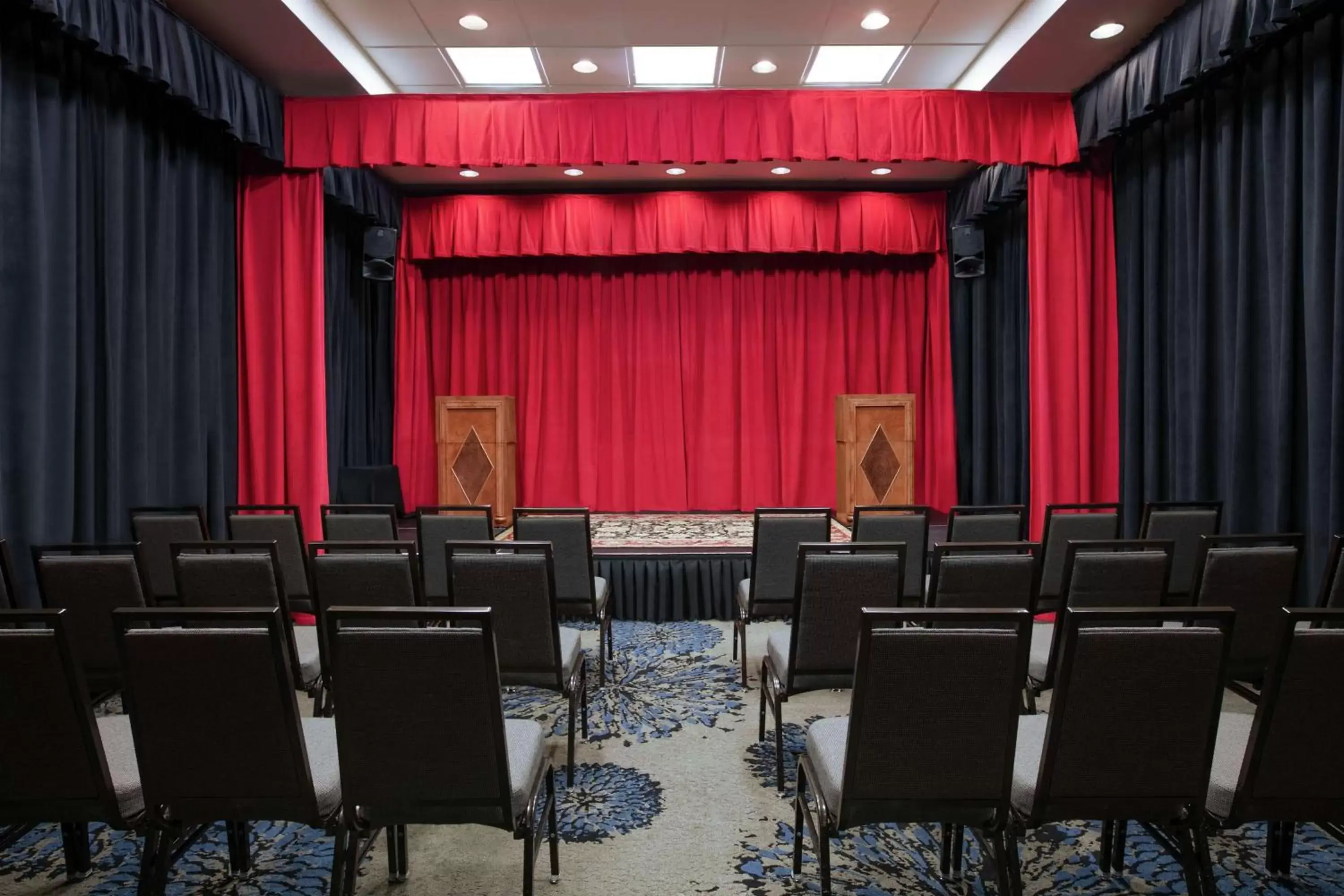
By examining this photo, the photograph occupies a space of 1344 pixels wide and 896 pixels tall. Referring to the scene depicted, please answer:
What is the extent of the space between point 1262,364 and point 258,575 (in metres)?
4.59

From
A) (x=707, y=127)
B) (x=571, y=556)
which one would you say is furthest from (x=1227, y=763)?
(x=707, y=127)

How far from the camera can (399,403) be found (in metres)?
8.07

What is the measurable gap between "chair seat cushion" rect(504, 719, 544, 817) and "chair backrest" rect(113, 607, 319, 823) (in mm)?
433

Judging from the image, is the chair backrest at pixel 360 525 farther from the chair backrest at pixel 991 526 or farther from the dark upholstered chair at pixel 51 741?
the chair backrest at pixel 991 526

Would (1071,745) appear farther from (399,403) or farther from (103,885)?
(399,403)

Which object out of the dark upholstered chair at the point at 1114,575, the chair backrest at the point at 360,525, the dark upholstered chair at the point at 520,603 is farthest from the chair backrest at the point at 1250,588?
the chair backrest at the point at 360,525

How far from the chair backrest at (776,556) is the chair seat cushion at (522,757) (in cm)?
155

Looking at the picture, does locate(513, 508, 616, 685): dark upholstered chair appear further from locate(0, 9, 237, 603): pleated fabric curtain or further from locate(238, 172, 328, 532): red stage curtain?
locate(238, 172, 328, 532): red stage curtain

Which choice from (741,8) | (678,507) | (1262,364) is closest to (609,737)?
(1262,364)

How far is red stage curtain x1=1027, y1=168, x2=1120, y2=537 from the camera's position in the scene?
5051 mm

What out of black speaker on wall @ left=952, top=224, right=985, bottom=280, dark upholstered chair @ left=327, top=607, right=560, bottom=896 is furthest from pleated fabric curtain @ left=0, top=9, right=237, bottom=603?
black speaker on wall @ left=952, top=224, right=985, bottom=280

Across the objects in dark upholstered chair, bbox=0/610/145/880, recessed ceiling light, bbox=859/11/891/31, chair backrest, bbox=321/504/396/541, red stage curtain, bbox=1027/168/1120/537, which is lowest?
dark upholstered chair, bbox=0/610/145/880

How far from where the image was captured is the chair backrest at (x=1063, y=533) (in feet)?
11.2

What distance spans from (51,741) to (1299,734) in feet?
8.57
